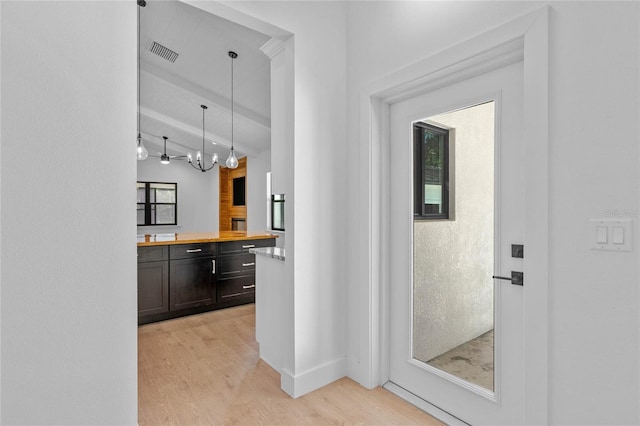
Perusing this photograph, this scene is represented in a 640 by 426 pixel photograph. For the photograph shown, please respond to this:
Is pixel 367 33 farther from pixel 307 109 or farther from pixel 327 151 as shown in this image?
pixel 327 151

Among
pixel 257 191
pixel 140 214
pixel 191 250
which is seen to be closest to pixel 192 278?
pixel 191 250

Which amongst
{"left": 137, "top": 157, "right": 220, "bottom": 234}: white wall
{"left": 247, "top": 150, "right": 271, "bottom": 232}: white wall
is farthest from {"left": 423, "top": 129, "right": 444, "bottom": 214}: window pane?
{"left": 137, "top": 157, "right": 220, "bottom": 234}: white wall

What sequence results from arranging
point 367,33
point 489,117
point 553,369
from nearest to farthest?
point 553,369
point 489,117
point 367,33

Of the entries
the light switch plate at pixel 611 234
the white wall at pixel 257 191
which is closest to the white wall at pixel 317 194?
the light switch plate at pixel 611 234

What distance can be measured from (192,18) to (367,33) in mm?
1953

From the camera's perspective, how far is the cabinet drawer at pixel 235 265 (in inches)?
162

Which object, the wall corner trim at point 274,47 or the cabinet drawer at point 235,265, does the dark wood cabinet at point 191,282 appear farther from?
the wall corner trim at point 274,47

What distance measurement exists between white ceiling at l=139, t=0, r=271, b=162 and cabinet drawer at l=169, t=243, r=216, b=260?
86.1 inches

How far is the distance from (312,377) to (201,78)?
4.24 metres

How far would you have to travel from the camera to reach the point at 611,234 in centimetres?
127

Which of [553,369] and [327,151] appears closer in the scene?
[553,369]

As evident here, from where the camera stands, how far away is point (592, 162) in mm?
1310

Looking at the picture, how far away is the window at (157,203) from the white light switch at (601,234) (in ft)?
34.1

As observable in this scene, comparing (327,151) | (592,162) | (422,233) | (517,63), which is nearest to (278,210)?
(327,151)
